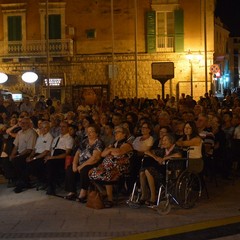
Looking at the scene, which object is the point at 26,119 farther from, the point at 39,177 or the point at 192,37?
the point at 192,37

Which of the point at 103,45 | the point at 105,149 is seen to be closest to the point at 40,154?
the point at 105,149

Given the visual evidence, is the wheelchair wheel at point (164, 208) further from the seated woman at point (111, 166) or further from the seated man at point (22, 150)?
the seated man at point (22, 150)

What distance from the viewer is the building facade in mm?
27438

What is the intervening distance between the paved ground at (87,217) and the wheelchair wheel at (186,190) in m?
0.13

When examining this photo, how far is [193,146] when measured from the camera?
8.67 metres

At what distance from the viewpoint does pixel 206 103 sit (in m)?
17.7

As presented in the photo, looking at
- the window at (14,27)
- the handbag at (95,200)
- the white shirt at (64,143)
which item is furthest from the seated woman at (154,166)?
the window at (14,27)

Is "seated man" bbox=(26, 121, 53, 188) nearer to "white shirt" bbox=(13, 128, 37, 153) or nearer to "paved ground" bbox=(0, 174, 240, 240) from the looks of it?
"white shirt" bbox=(13, 128, 37, 153)

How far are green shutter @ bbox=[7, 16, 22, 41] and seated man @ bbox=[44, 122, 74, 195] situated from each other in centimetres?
1924

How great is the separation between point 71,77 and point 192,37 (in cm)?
685

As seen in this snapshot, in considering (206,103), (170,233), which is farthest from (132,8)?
(170,233)

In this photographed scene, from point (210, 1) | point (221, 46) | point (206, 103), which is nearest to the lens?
point (206, 103)

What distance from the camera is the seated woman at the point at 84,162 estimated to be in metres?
8.83

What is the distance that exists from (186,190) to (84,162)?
1880 mm
